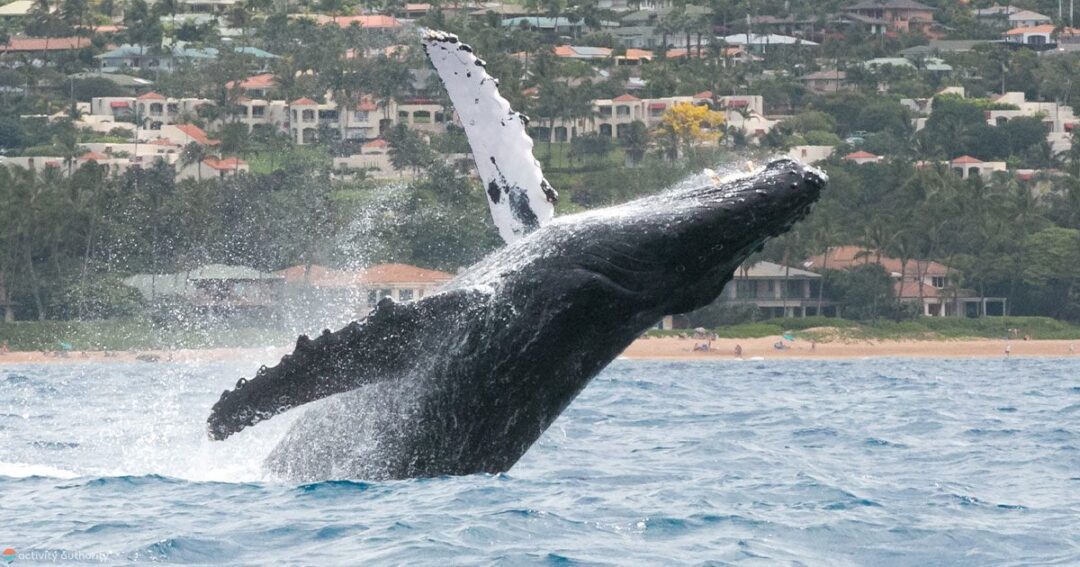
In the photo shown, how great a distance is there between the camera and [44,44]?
379 feet

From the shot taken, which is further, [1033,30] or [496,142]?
[1033,30]

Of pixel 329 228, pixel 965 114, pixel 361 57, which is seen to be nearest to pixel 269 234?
pixel 329 228

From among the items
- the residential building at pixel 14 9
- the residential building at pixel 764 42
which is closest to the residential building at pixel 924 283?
the residential building at pixel 764 42

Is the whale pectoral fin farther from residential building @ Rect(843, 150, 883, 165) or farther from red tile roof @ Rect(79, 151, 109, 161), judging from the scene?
residential building @ Rect(843, 150, 883, 165)

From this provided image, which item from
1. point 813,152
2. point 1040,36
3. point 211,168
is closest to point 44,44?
point 211,168

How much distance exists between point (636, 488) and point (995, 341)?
2022 inches

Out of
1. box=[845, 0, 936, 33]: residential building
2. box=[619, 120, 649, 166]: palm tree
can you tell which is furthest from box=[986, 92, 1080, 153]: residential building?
box=[845, 0, 936, 33]: residential building

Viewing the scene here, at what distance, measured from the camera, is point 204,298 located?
189 ft

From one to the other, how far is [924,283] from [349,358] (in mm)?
59783

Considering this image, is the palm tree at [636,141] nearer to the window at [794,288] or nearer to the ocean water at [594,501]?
the window at [794,288]

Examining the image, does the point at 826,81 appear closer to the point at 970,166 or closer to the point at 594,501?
the point at 970,166

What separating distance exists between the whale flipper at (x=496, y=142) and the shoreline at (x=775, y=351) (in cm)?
4290

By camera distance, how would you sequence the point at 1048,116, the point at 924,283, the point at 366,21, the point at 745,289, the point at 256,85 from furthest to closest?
1. the point at 366,21
2. the point at 1048,116
3. the point at 256,85
4. the point at 924,283
5. the point at 745,289

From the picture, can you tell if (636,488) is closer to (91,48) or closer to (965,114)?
(965,114)
